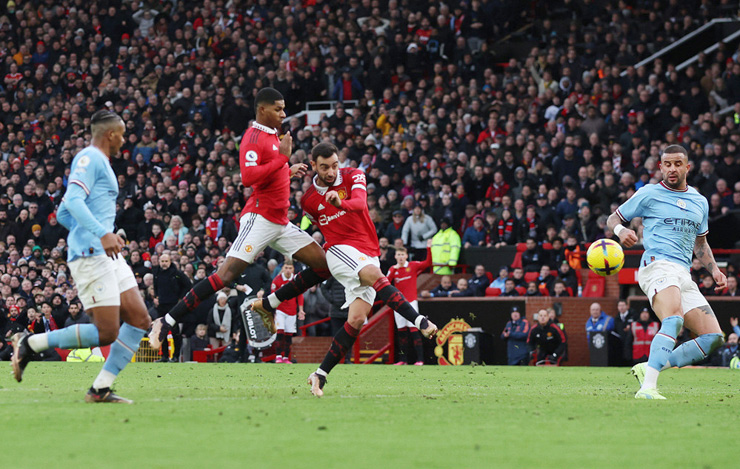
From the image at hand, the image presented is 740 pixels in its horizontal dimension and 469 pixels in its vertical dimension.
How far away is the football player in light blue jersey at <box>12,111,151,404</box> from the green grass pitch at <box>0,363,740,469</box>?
469 millimetres

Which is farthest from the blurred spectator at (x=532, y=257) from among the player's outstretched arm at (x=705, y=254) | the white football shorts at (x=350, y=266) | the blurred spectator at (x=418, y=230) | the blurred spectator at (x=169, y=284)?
the white football shorts at (x=350, y=266)

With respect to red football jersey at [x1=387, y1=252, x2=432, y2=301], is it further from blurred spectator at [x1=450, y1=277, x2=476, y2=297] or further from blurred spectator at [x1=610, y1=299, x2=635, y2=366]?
blurred spectator at [x1=610, y1=299, x2=635, y2=366]

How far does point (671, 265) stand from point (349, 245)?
296 cm

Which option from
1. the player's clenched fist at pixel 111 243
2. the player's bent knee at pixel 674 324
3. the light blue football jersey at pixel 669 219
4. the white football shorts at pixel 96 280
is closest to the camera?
the player's clenched fist at pixel 111 243

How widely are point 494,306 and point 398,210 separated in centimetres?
394

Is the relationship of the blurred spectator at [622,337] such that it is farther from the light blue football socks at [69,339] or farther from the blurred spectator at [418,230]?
the light blue football socks at [69,339]

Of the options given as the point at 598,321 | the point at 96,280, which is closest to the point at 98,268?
the point at 96,280

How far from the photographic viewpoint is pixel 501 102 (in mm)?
24922

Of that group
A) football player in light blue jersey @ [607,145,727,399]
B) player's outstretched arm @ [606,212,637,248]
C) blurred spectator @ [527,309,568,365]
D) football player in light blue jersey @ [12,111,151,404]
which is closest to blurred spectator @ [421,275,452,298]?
blurred spectator @ [527,309,568,365]

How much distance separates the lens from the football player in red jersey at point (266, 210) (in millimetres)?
10078

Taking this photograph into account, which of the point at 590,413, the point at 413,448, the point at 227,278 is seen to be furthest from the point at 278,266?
the point at 413,448

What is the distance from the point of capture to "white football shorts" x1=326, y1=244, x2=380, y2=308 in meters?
9.74

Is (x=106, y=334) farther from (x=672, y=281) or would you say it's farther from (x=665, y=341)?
(x=672, y=281)

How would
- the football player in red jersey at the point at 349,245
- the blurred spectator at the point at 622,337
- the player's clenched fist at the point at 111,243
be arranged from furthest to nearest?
the blurred spectator at the point at 622,337
the football player in red jersey at the point at 349,245
the player's clenched fist at the point at 111,243
